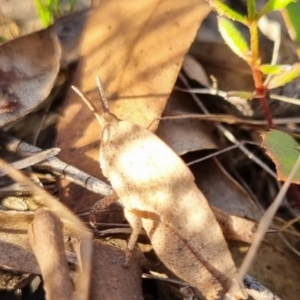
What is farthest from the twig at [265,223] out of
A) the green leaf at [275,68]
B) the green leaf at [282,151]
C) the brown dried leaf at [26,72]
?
the brown dried leaf at [26,72]

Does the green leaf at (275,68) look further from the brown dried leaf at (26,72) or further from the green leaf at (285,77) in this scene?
the brown dried leaf at (26,72)

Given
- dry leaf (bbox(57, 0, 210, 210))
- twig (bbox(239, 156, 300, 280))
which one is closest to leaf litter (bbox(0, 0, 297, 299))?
dry leaf (bbox(57, 0, 210, 210))

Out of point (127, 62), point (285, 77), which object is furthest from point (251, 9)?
point (127, 62)

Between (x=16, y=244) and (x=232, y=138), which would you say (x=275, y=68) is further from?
(x=16, y=244)

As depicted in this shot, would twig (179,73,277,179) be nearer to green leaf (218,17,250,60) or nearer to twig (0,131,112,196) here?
green leaf (218,17,250,60)

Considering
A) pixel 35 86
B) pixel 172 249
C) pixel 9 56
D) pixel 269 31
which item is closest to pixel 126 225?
pixel 172 249

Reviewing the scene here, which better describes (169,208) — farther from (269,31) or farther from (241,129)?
(269,31)
